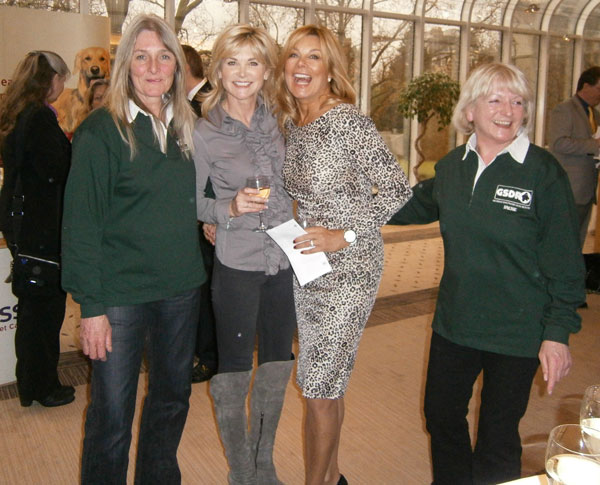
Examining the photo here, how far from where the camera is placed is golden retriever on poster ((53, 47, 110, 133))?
17.3 ft

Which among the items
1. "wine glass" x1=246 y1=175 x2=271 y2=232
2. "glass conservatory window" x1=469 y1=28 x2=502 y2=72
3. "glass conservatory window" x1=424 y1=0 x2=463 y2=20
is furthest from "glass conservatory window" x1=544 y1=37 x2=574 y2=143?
"wine glass" x1=246 y1=175 x2=271 y2=232

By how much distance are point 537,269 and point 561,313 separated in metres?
0.15

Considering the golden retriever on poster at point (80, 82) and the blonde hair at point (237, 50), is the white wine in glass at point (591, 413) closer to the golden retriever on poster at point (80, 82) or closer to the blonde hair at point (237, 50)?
the blonde hair at point (237, 50)

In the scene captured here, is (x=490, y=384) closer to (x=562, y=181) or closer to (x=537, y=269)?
(x=537, y=269)

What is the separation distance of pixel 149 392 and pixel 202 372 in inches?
59.0

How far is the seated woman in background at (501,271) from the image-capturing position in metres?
1.76

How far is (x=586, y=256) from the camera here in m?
4.75

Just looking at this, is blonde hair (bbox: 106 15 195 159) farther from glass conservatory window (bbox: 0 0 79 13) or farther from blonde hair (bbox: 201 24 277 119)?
glass conservatory window (bbox: 0 0 79 13)

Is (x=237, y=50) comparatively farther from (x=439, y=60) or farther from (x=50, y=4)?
(x=439, y=60)

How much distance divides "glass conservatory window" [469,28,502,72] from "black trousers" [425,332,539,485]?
10.3 meters

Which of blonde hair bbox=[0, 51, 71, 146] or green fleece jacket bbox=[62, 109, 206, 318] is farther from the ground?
blonde hair bbox=[0, 51, 71, 146]

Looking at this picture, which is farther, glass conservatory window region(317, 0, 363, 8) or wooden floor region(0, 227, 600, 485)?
glass conservatory window region(317, 0, 363, 8)

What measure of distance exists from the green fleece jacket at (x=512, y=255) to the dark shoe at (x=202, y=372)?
6.35ft

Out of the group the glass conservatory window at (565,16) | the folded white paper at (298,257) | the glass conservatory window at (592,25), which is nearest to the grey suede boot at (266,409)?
the folded white paper at (298,257)
